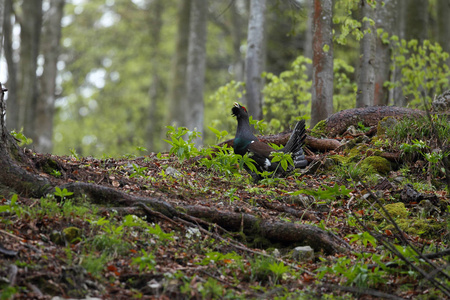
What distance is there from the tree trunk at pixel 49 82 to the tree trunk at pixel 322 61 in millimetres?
10911

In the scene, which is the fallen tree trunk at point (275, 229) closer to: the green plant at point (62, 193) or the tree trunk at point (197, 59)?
the green plant at point (62, 193)

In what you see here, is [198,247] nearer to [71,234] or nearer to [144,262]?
[144,262]

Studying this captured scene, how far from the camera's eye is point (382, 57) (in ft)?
43.0

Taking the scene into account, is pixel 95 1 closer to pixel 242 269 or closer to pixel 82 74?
pixel 82 74

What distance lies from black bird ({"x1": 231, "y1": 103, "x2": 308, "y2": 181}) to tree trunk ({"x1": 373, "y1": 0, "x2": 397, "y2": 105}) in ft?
17.2

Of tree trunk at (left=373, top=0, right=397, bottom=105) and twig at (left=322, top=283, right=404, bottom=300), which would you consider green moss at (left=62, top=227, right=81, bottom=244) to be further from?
tree trunk at (left=373, top=0, right=397, bottom=105)

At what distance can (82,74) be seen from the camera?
31.5 m

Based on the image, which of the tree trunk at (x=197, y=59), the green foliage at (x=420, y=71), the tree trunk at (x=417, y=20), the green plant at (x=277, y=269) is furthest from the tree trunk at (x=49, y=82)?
the green plant at (x=277, y=269)

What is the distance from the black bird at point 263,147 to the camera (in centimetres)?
802

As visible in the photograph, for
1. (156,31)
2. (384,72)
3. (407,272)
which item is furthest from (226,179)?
(156,31)

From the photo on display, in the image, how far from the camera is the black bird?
316 inches

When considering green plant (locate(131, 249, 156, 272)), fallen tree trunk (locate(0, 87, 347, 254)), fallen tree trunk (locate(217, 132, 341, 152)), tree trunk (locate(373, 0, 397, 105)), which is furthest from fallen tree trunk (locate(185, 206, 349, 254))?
tree trunk (locate(373, 0, 397, 105))

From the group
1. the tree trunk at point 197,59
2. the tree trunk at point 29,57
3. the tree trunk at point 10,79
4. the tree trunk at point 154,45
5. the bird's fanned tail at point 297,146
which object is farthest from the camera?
the tree trunk at point 154,45

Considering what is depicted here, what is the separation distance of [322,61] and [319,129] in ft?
5.60
